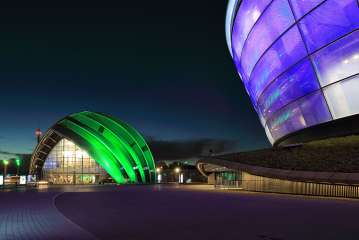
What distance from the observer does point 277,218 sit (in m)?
12.2

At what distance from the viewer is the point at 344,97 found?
786 inches

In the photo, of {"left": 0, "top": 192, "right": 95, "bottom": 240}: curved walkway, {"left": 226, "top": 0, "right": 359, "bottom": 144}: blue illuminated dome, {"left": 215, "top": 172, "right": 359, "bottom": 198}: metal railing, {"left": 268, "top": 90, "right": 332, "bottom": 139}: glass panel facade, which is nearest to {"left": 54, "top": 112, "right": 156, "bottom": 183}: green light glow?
{"left": 215, "top": 172, "right": 359, "bottom": 198}: metal railing

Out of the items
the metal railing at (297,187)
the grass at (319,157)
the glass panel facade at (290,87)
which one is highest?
the glass panel facade at (290,87)

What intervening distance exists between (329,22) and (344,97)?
4.26 meters

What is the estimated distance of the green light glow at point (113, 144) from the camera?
6644 cm

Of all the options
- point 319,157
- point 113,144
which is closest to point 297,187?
point 319,157

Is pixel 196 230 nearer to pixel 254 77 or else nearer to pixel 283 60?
pixel 283 60

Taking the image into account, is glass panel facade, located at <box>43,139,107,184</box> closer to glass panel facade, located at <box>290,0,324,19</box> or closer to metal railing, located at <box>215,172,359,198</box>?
metal railing, located at <box>215,172,359,198</box>

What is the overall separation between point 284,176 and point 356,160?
4.41 metres

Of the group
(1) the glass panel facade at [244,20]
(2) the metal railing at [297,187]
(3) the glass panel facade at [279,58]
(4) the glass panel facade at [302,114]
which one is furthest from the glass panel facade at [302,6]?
(2) the metal railing at [297,187]

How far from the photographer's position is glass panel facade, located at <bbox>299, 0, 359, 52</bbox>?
19109 millimetres

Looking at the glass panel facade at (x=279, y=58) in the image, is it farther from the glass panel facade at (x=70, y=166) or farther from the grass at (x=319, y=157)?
the glass panel facade at (x=70, y=166)

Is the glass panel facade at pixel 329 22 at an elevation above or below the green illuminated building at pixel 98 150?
above

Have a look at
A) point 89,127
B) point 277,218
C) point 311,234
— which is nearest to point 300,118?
point 277,218
